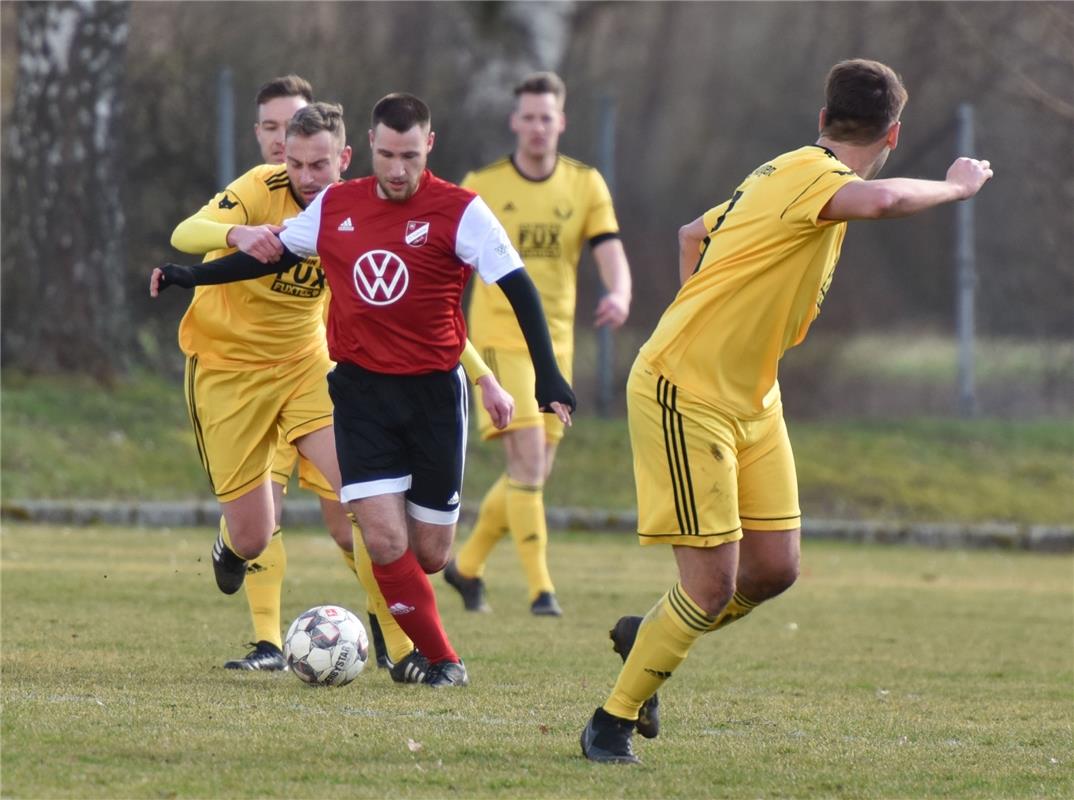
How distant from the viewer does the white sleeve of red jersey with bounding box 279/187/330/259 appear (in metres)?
6.33

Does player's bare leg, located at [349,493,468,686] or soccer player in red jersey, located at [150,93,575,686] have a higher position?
soccer player in red jersey, located at [150,93,575,686]

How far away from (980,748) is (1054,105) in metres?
13.8

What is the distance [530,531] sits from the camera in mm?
9586

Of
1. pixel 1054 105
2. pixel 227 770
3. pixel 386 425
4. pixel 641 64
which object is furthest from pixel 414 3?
pixel 227 770

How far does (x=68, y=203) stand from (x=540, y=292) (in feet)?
23.0

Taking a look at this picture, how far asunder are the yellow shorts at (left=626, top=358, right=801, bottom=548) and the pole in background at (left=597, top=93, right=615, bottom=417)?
32.5 ft

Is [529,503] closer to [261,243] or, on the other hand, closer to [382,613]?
[382,613]

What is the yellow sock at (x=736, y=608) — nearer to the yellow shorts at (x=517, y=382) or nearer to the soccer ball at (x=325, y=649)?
the soccer ball at (x=325, y=649)

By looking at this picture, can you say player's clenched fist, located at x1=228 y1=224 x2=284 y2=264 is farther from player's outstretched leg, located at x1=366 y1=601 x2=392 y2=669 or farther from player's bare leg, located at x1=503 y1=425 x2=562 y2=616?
player's bare leg, located at x1=503 y1=425 x2=562 y2=616

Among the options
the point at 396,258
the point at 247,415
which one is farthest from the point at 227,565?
the point at 396,258

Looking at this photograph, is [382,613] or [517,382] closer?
[382,613]

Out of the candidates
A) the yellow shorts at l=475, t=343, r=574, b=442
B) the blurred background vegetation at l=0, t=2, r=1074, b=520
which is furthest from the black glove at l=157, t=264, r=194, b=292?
the blurred background vegetation at l=0, t=2, r=1074, b=520

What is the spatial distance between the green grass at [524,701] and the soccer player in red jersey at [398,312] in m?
0.68

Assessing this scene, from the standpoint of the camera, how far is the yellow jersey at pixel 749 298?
17.3 ft
